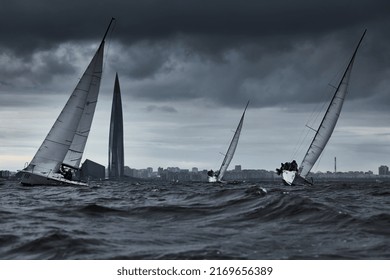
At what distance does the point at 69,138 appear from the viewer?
56.8 metres

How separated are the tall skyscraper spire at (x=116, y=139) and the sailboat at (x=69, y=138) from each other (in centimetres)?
9827

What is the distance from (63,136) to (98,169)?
11172 centimetres

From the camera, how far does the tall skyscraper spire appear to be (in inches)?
6353

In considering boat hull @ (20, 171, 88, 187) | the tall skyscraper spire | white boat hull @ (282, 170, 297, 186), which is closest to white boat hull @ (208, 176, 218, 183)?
the tall skyscraper spire

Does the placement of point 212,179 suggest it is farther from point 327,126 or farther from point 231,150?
point 327,126

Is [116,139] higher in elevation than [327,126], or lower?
higher

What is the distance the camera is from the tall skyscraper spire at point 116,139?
161375 millimetres

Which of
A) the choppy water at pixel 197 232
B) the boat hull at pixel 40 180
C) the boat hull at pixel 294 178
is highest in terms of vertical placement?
the boat hull at pixel 294 178

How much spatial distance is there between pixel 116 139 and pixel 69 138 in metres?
113

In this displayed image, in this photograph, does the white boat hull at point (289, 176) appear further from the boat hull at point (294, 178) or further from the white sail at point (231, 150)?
the white sail at point (231, 150)

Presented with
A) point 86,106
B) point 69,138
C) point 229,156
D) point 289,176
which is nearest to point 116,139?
point 229,156

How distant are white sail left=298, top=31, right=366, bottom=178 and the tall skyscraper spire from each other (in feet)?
286

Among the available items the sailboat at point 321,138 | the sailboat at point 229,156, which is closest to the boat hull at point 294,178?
the sailboat at point 321,138
